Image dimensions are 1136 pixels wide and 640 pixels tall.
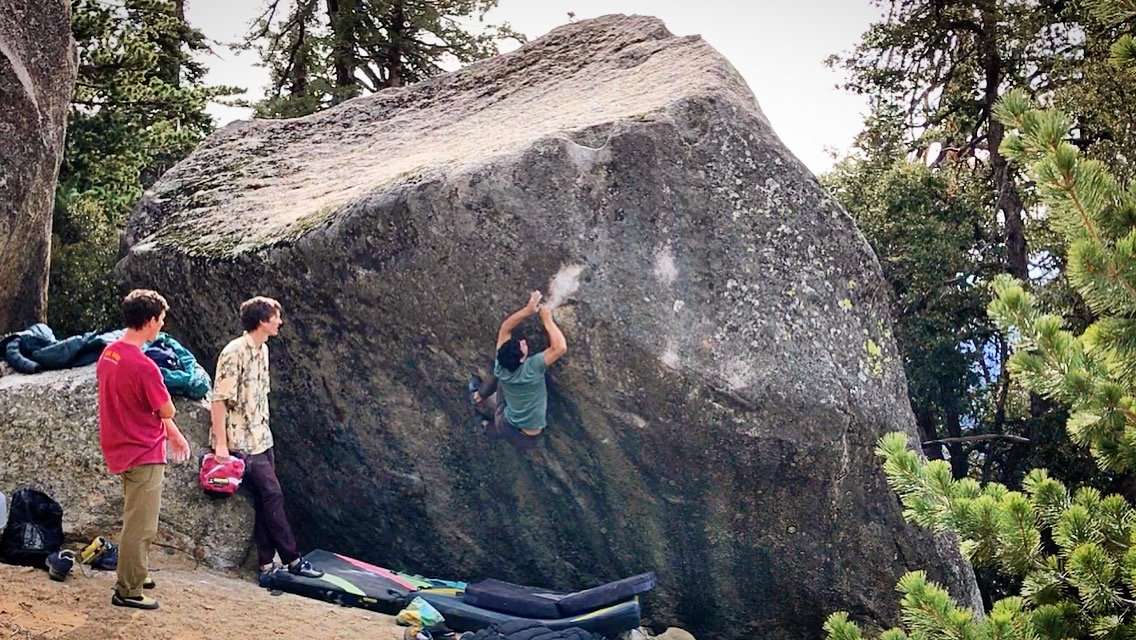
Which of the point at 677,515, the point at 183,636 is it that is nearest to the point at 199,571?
the point at 183,636

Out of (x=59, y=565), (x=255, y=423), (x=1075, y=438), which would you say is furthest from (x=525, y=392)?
(x=1075, y=438)

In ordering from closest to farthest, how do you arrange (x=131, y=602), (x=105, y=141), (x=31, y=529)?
(x=131, y=602)
(x=31, y=529)
(x=105, y=141)

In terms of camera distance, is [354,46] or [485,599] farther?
[354,46]

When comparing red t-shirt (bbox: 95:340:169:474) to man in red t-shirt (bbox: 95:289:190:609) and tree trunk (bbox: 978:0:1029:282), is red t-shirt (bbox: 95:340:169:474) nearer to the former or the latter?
man in red t-shirt (bbox: 95:289:190:609)

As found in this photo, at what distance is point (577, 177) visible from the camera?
26.2ft

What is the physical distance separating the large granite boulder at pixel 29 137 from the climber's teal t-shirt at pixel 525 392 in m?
5.98

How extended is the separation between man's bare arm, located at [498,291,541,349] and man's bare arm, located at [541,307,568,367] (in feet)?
0.28

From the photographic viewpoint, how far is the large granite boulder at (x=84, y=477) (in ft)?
25.4

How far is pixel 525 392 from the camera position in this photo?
25.7ft

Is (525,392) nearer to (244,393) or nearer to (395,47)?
(244,393)

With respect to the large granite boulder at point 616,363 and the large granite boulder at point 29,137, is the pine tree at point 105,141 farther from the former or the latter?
the large granite boulder at point 616,363

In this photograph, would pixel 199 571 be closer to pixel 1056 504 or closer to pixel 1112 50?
pixel 1056 504

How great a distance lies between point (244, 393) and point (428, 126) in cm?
461

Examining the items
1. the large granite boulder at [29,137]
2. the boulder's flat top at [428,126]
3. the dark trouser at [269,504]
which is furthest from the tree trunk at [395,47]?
the dark trouser at [269,504]
